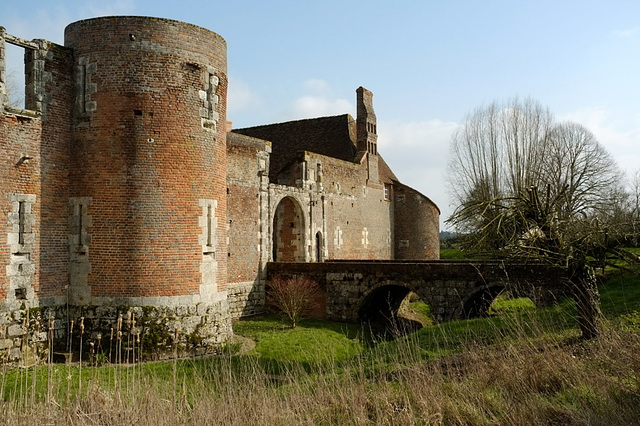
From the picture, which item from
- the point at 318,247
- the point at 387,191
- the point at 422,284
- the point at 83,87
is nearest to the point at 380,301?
the point at 422,284

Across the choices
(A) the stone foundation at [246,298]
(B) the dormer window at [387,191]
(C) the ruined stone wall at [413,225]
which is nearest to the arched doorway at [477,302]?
(A) the stone foundation at [246,298]

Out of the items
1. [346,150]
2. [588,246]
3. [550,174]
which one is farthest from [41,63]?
[550,174]

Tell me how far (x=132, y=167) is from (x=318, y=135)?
1672cm

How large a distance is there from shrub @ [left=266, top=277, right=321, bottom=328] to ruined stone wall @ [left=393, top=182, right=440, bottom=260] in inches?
481

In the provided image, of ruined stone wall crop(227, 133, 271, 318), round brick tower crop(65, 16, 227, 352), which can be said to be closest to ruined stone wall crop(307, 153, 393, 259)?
ruined stone wall crop(227, 133, 271, 318)

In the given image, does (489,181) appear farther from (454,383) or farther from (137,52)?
(454,383)

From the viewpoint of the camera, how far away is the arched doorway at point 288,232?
23422 millimetres

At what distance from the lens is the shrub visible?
18781 millimetres

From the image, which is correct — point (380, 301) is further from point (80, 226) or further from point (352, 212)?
point (80, 226)

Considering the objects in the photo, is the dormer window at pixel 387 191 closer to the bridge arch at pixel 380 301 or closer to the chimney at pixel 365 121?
the chimney at pixel 365 121

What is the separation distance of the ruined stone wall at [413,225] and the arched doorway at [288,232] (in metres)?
9.85

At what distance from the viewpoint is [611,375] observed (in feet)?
23.0

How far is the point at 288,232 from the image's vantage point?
77.6ft

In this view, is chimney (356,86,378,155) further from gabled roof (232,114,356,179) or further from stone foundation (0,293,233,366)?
stone foundation (0,293,233,366)
